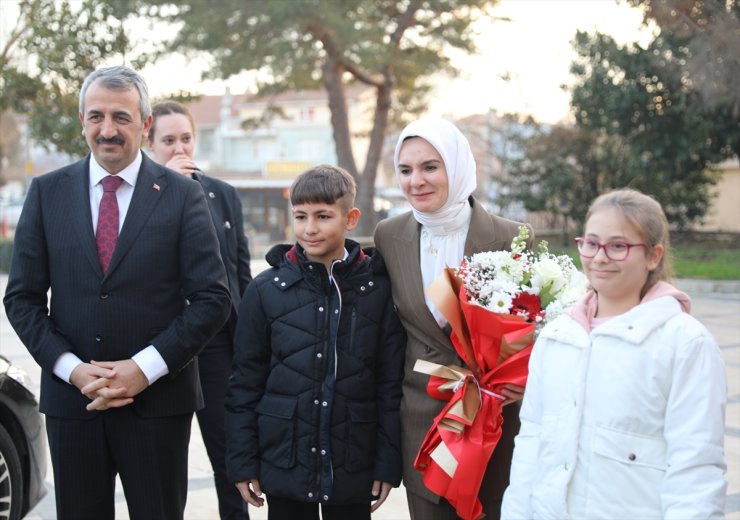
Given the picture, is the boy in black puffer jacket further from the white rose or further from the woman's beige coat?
the white rose

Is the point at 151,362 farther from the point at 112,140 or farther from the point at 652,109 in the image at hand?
the point at 652,109

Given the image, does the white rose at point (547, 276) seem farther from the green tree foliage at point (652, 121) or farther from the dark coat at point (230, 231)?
the green tree foliage at point (652, 121)

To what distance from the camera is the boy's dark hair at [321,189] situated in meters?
3.12

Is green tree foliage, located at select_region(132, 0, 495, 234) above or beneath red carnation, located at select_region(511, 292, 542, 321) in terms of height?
above

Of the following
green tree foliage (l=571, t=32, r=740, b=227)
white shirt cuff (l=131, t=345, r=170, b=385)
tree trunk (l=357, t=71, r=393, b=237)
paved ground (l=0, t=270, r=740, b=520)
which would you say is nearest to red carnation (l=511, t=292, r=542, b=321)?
paved ground (l=0, t=270, r=740, b=520)

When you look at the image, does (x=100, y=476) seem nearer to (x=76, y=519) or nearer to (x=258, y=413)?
(x=76, y=519)

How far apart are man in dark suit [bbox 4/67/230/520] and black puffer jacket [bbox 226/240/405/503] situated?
9.7 inches

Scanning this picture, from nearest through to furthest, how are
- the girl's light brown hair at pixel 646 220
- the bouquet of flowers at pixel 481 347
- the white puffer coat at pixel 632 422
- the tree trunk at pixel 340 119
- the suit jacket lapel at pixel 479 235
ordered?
the white puffer coat at pixel 632 422 < the girl's light brown hair at pixel 646 220 < the bouquet of flowers at pixel 481 347 < the suit jacket lapel at pixel 479 235 < the tree trunk at pixel 340 119

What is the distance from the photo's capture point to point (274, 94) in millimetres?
25078

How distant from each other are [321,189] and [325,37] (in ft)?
67.7

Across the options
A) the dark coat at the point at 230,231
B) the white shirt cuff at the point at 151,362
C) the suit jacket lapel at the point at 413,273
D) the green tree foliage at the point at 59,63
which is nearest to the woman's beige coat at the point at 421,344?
the suit jacket lapel at the point at 413,273

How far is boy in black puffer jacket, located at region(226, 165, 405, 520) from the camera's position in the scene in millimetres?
3012

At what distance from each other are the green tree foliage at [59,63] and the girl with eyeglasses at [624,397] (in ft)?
53.6

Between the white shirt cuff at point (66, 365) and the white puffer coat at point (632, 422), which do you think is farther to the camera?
the white shirt cuff at point (66, 365)
